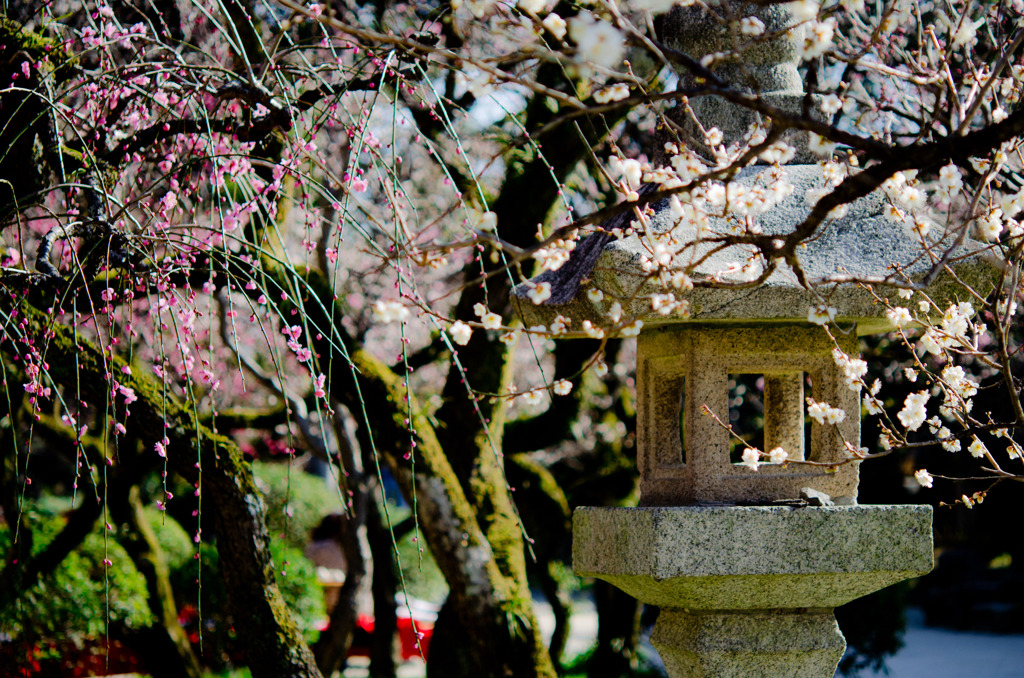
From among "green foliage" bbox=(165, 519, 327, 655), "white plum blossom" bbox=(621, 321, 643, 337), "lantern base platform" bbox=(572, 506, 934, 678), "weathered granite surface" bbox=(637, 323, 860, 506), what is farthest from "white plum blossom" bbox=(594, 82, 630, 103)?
"green foliage" bbox=(165, 519, 327, 655)

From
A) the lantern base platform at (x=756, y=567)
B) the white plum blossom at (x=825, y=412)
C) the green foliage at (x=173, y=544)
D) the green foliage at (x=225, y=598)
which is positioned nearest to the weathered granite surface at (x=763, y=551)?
the lantern base platform at (x=756, y=567)

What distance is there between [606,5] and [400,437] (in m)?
2.96

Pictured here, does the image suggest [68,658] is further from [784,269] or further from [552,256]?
[784,269]

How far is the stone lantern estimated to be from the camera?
7.75 feet

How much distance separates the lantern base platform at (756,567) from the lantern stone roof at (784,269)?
0.51 meters

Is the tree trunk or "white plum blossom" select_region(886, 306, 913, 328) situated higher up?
"white plum blossom" select_region(886, 306, 913, 328)

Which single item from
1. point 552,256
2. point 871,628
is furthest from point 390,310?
point 871,628

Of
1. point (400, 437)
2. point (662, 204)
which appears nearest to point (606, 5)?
point (662, 204)

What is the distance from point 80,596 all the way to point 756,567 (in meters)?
6.36

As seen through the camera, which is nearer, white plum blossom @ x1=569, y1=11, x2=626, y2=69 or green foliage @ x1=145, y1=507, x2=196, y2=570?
white plum blossom @ x1=569, y1=11, x2=626, y2=69

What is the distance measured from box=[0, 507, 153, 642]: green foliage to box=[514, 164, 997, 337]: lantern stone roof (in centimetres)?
581

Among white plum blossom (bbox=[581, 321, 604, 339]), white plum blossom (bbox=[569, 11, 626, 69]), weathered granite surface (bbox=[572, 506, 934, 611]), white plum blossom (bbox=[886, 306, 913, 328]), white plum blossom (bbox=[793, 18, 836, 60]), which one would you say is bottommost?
weathered granite surface (bbox=[572, 506, 934, 611])

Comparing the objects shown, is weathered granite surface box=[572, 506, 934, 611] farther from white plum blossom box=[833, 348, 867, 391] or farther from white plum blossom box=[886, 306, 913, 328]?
white plum blossom box=[886, 306, 913, 328]

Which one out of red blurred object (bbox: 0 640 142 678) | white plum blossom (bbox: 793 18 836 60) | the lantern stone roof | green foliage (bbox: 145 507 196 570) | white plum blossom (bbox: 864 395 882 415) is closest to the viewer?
white plum blossom (bbox: 793 18 836 60)
